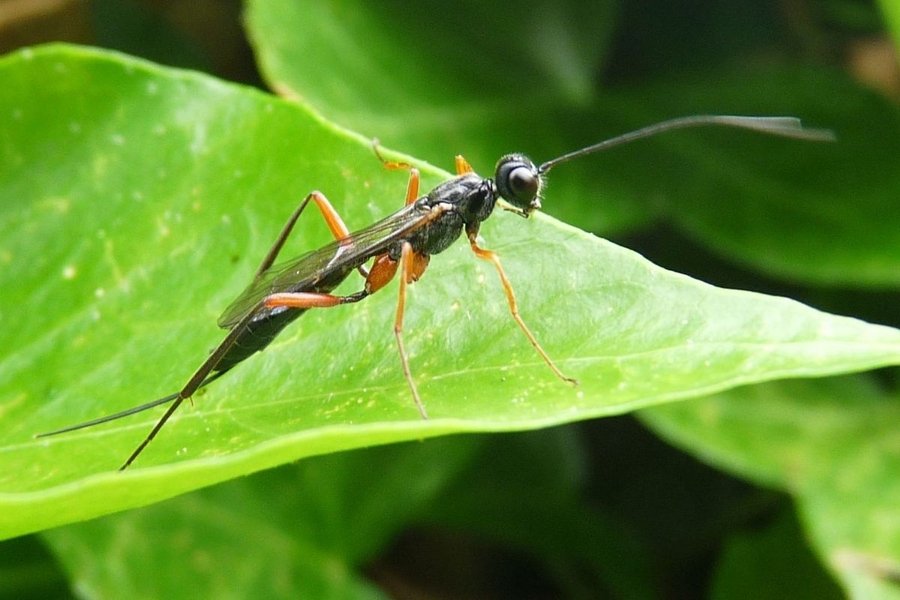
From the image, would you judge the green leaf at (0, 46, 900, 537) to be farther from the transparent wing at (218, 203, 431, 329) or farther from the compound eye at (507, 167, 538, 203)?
the compound eye at (507, 167, 538, 203)

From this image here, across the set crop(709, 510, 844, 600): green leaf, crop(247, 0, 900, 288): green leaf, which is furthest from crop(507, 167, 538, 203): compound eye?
crop(709, 510, 844, 600): green leaf

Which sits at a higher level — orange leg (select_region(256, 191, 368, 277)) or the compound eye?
the compound eye

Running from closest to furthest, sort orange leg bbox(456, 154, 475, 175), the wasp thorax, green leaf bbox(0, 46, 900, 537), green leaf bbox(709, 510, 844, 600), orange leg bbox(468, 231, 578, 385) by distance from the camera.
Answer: green leaf bbox(0, 46, 900, 537), orange leg bbox(468, 231, 578, 385), the wasp thorax, orange leg bbox(456, 154, 475, 175), green leaf bbox(709, 510, 844, 600)

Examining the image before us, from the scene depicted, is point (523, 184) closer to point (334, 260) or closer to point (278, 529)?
point (334, 260)

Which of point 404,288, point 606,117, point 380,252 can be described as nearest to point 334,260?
point 380,252

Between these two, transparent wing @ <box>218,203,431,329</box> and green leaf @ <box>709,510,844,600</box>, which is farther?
green leaf @ <box>709,510,844,600</box>

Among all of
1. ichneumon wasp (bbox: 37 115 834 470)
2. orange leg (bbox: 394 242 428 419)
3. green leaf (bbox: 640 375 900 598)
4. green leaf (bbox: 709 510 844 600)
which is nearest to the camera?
orange leg (bbox: 394 242 428 419)

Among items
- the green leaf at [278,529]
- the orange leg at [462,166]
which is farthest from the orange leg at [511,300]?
the green leaf at [278,529]
